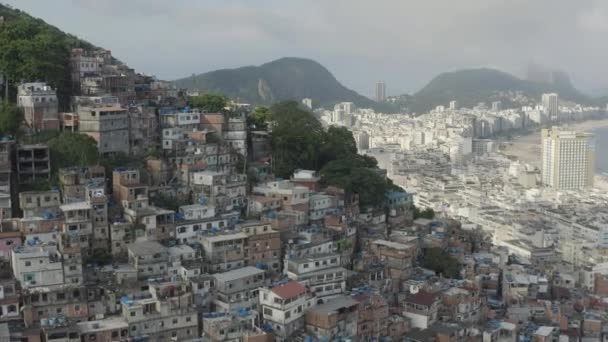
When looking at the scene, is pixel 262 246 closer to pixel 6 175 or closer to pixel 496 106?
pixel 6 175

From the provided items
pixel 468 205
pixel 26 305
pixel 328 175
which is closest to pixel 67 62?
pixel 328 175

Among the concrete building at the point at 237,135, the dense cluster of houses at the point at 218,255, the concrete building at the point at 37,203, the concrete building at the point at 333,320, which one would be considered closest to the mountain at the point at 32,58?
the dense cluster of houses at the point at 218,255

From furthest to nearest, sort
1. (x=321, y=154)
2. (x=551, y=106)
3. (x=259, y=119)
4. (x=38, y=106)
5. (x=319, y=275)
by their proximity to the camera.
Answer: (x=551, y=106) < (x=259, y=119) < (x=321, y=154) < (x=38, y=106) < (x=319, y=275)


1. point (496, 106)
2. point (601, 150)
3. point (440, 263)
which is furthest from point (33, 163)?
point (496, 106)

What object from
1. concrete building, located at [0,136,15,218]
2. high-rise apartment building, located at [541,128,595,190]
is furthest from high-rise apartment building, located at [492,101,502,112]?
concrete building, located at [0,136,15,218]

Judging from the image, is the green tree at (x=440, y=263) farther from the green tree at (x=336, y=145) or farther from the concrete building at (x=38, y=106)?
the concrete building at (x=38, y=106)

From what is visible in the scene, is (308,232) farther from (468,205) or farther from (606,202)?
(606,202)
